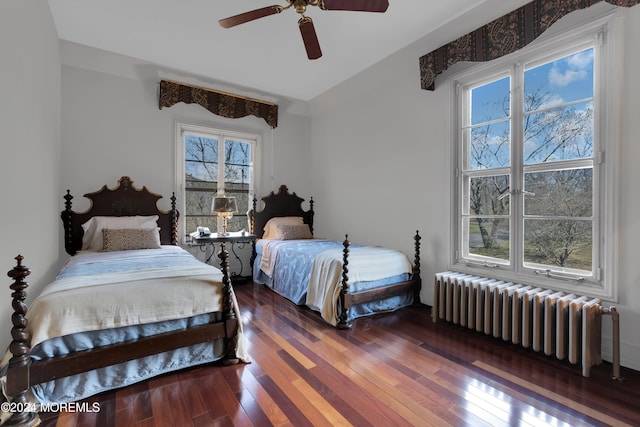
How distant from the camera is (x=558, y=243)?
2492 millimetres

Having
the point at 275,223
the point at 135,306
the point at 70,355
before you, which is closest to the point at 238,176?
the point at 275,223

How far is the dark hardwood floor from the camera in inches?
63.1

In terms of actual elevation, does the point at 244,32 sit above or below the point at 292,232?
above

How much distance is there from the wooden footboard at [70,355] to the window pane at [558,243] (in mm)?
2603

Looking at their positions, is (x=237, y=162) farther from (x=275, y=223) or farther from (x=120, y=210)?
(x=120, y=210)

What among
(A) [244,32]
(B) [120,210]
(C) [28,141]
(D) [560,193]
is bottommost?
(B) [120,210]

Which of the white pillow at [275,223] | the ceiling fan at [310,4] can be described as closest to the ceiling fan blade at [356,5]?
the ceiling fan at [310,4]

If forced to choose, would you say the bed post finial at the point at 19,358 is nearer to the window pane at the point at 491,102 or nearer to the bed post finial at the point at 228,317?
the bed post finial at the point at 228,317

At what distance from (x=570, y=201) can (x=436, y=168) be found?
1.25 m

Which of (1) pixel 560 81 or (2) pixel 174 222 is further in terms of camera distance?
(2) pixel 174 222

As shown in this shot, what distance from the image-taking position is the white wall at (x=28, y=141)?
1.81 metres

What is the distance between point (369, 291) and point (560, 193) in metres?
1.87

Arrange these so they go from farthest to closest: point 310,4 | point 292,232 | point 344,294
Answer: point 292,232 < point 344,294 < point 310,4

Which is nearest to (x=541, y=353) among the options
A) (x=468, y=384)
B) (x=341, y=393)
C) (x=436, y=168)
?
(x=468, y=384)
